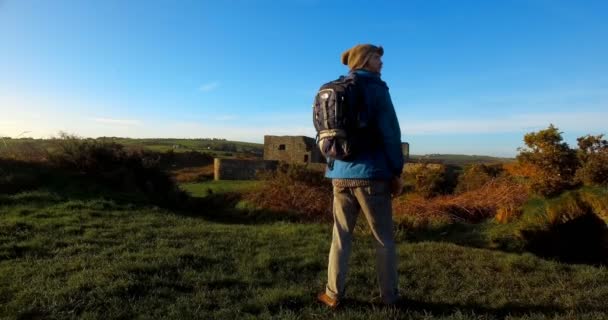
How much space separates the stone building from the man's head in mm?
25643

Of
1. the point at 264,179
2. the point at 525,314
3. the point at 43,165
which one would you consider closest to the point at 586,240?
the point at 525,314

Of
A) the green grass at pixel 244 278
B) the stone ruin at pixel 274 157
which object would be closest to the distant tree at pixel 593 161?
the green grass at pixel 244 278

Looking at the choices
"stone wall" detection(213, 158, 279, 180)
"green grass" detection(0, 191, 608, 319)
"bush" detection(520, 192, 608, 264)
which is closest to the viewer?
"green grass" detection(0, 191, 608, 319)

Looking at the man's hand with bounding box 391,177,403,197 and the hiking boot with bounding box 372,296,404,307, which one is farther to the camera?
the hiking boot with bounding box 372,296,404,307

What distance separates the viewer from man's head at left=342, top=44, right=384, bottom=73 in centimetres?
388

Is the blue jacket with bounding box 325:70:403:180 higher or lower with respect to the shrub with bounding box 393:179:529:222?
higher

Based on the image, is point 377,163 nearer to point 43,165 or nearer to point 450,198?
point 450,198

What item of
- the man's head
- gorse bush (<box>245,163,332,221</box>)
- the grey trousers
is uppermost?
the man's head

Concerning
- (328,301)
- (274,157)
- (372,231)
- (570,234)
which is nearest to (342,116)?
(372,231)

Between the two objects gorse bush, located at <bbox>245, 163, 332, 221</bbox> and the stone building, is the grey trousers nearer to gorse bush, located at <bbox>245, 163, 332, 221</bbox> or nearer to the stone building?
gorse bush, located at <bbox>245, 163, 332, 221</bbox>

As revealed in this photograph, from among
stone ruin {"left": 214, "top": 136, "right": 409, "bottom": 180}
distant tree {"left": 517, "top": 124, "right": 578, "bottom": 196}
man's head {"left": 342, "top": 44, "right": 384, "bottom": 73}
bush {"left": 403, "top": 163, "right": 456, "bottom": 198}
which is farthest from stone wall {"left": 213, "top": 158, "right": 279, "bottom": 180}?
man's head {"left": 342, "top": 44, "right": 384, "bottom": 73}

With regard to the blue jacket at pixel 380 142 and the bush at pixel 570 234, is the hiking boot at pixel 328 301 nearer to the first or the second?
the blue jacket at pixel 380 142

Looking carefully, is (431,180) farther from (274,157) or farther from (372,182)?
(274,157)

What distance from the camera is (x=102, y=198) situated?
1140 cm
